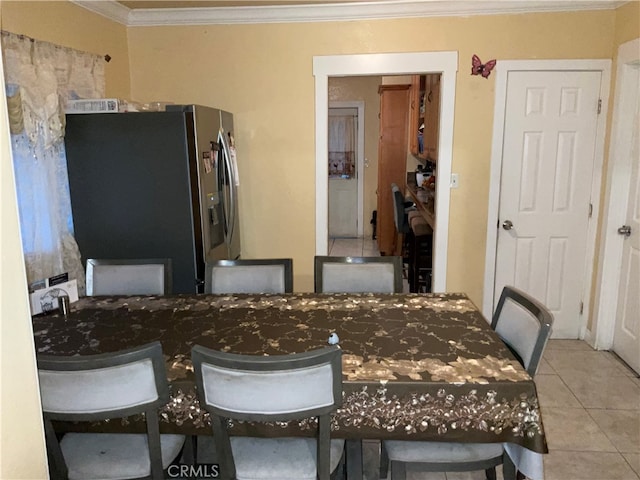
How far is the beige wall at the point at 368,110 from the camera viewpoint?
7281 mm

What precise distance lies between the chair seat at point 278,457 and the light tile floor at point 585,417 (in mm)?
696

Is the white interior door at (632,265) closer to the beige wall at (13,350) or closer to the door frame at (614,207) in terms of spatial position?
the door frame at (614,207)

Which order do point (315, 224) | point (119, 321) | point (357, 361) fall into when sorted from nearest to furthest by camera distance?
point (357, 361) → point (119, 321) → point (315, 224)

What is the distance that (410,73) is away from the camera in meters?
3.45

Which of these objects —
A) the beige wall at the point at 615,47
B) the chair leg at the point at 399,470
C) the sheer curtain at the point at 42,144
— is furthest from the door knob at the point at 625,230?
the sheer curtain at the point at 42,144

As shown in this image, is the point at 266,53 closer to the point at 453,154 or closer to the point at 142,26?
the point at 142,26

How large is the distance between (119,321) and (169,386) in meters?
0.66

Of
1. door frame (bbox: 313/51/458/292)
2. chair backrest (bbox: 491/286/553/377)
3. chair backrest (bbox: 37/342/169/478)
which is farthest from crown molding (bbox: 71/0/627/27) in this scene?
chair backrest (bbox: 37/342/169/478)

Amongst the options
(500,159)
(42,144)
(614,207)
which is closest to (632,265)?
(614,207)

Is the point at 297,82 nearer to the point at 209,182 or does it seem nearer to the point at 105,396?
the point at 209,182

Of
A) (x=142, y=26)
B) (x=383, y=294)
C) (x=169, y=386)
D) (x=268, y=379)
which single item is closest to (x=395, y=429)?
(x=268, y=379)

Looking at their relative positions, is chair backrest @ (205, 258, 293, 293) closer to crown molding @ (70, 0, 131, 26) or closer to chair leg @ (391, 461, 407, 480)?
chair leg @ (391, 461, 407, 480)

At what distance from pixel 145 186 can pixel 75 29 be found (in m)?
1.04

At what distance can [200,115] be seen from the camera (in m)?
2.92
